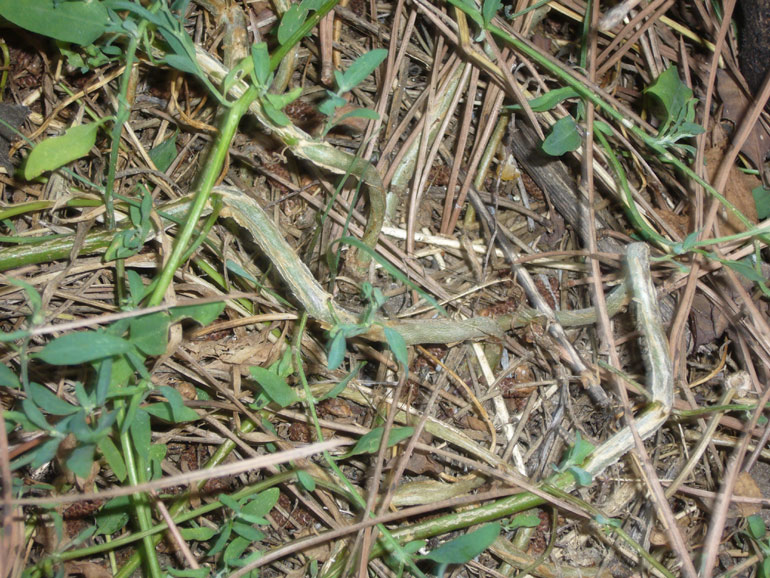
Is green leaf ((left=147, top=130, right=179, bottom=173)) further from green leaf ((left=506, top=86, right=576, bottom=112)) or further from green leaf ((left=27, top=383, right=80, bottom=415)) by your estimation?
green leaf ((left=506, top=86, right=576, bottom=112))

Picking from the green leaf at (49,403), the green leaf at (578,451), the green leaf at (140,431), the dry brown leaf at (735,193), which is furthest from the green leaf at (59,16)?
the dry brown leaf at (735,193)

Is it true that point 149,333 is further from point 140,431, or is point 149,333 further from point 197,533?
point 197,533

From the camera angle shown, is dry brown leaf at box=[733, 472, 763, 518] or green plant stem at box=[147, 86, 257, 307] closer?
green plant stem at box=[147, 86, 257, 307]

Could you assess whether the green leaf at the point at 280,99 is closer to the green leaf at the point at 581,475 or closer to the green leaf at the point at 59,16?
the green leaf at the point at 59,16

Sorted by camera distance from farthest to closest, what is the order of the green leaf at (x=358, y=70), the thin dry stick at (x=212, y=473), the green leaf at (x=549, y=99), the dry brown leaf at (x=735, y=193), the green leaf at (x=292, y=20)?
the dry brown leaf at (x=735, y=193), the green leaf at (x=549, y=99), the green leaf at (x=292, y=20), the green leaf at (x=358, y=70), the thin dry stick at (x=212, y=473)

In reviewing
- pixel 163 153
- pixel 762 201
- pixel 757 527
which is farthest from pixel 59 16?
pixel 757 527

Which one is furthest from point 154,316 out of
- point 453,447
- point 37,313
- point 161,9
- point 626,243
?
point 626,243

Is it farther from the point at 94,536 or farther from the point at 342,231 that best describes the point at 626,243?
the point at 94,536

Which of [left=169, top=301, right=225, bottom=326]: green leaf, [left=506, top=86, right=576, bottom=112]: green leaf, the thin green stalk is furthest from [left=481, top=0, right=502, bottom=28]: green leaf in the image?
[left=169, top=301, right=225, bottom=326]: green leaf

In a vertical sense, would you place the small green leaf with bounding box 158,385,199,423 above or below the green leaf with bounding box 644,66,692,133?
below
